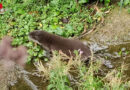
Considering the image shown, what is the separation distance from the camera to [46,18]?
17.7ft

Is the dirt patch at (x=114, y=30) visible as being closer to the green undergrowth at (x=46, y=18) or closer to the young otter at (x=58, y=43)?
the green undergrowth at (x=46, y=18)

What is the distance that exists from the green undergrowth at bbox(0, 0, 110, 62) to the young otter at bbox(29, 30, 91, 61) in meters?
0.18

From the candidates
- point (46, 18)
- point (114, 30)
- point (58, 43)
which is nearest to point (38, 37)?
point (58, 43)

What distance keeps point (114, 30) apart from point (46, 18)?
1.48 metres

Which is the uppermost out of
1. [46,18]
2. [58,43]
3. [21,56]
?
[46,18]

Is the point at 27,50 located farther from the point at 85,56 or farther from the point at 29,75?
the point at 85,56

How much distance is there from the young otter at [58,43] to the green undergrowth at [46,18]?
0.58 ft

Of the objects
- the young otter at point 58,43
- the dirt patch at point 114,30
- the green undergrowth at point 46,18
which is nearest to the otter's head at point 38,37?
the young otter at point 58,43

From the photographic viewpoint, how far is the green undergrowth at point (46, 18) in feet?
16.3

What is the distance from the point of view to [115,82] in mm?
2971

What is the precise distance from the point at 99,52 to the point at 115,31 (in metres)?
0.69

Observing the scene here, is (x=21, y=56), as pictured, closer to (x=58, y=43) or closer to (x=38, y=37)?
(x=38, y=37)

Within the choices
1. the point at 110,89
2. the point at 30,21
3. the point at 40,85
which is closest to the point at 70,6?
the point at 30,21

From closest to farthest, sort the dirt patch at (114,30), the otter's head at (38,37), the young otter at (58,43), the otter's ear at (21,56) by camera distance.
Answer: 1. the young otter at (58,43)
2. the otter's ear at (21,56)
3. the otter's head at (38,37)
4. the dirt patch at (114,30)
